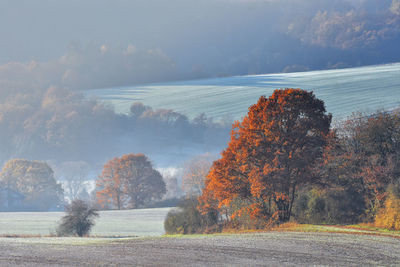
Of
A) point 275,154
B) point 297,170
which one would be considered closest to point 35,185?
point 275,154

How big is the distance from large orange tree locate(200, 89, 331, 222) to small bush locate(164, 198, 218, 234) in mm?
5165

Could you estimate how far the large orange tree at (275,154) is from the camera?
3316cm

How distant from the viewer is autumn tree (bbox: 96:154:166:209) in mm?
91688

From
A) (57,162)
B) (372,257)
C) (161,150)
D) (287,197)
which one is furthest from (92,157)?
(372,257)

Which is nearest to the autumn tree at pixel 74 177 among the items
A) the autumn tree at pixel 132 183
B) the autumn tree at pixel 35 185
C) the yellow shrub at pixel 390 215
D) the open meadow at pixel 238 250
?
the autumn tree at pixel 35 185

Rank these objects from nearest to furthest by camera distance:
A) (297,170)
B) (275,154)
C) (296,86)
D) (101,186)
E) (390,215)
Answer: (390,215) < (275,154) < (297,170) < (101,186) < (296,86)

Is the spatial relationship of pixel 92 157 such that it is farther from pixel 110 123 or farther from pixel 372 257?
pixel 372 257

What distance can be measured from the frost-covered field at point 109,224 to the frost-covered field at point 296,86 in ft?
193

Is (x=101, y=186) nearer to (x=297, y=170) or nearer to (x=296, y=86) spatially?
(x=297, y=170)

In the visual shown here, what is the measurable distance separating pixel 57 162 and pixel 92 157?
14011mm

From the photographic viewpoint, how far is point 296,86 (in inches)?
6147

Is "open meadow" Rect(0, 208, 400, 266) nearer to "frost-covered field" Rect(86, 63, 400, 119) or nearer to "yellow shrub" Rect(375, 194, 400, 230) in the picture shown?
"yellow shrub" Rect(375, 194, 400, 230)

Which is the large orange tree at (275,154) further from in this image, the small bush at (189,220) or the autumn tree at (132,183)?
the autumn tree at (132,183)

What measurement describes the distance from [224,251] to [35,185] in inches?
3841
